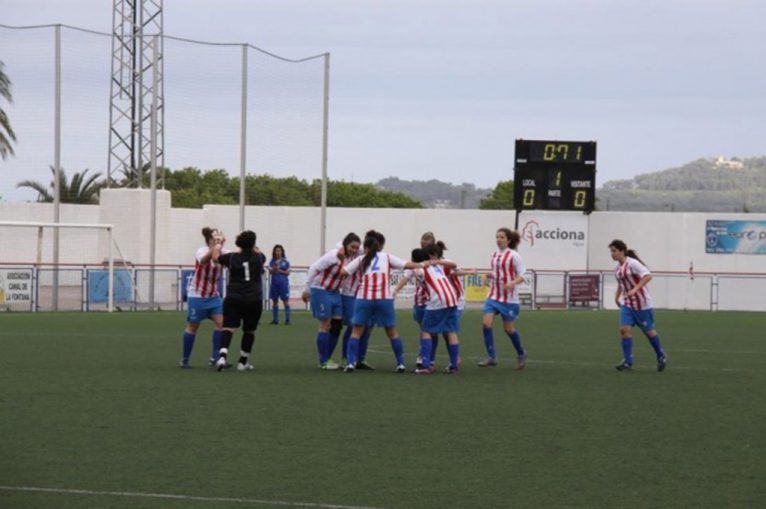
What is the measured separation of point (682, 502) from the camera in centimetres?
958

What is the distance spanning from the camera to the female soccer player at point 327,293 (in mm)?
19562

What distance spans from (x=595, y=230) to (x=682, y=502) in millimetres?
52214

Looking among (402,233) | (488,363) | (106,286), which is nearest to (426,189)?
(402,233)

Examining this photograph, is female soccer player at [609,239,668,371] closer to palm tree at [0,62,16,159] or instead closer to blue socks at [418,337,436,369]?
blue socks at [418,337,436,369]

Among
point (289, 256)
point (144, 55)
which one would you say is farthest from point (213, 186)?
point (144, 55)

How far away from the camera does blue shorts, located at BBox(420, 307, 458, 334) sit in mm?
19141

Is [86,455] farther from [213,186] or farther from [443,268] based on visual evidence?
[213,186]

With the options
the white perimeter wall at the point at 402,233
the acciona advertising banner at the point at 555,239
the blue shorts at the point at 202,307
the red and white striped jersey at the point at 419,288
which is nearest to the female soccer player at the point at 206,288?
the blue shorts at the point at 202,307

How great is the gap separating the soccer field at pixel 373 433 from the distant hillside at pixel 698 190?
44684mm

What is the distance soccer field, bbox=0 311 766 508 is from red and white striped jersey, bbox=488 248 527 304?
1017 millimetres

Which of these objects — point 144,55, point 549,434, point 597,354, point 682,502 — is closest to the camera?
point 682,502

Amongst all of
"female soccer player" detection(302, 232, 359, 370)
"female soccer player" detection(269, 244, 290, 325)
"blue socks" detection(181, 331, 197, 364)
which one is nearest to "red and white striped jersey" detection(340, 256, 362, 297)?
"female soccer player" detection(302, 232, 359, 370)

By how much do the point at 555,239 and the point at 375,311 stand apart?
36662 mm

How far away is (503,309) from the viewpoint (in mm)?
20609
